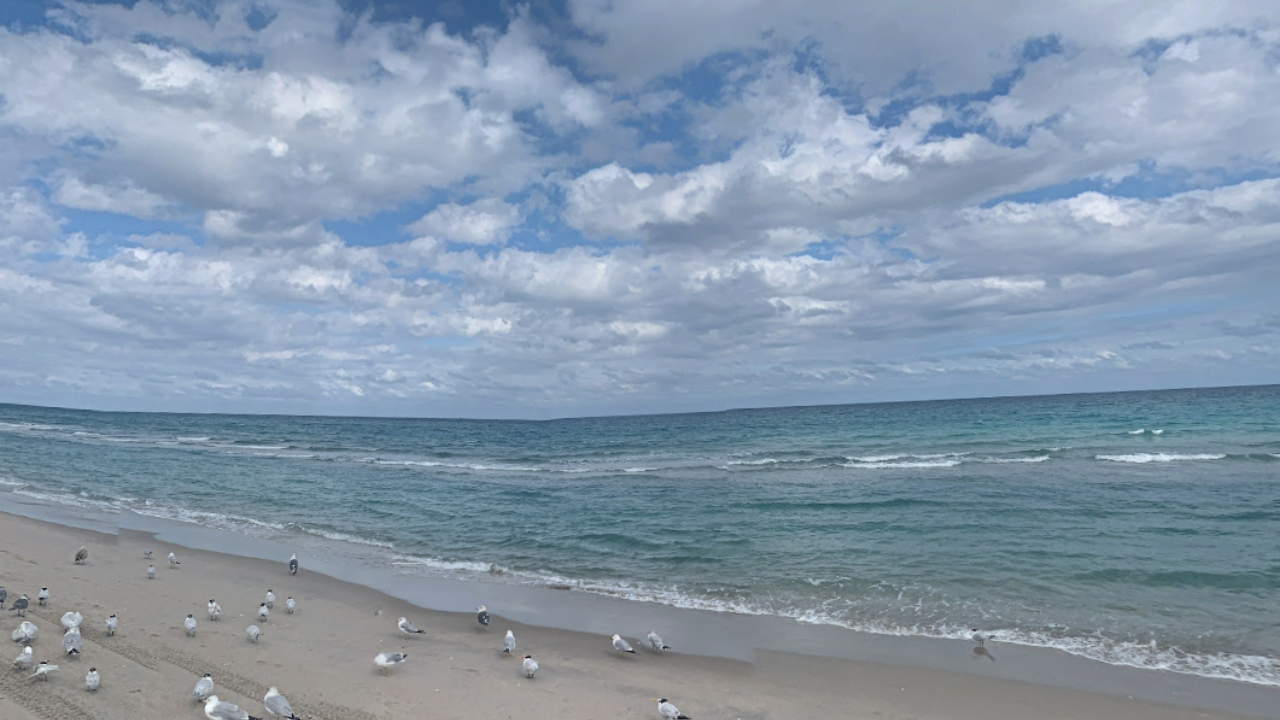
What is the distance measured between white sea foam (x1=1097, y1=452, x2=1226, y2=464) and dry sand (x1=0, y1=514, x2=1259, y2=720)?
30.8m

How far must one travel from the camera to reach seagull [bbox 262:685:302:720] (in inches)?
334

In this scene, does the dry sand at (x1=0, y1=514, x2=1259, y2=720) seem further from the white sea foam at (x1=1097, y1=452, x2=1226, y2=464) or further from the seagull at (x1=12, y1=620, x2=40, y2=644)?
the white sea foam at (x1=1097, y1=452, x2=1226, y2=464)

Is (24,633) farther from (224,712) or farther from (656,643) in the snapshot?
(656,643)

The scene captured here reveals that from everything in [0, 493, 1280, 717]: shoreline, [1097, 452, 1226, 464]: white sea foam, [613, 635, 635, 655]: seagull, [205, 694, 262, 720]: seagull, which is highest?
[1097, 452, 1226, 464]: white sea foam

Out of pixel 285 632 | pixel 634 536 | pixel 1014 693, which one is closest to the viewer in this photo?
pixel 1014 693

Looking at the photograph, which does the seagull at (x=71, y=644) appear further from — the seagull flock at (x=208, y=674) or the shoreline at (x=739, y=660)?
the shoreline at (x=739, y=660)

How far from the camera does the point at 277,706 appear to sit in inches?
335

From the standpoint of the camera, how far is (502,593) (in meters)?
15.6

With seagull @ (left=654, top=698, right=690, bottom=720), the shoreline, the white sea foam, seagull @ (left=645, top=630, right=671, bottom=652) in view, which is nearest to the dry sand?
the shoreline

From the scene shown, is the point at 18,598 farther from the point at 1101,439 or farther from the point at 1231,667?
the point at 1101,439

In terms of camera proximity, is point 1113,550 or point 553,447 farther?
point 553,447

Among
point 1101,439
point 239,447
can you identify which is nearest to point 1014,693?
point 1101,439

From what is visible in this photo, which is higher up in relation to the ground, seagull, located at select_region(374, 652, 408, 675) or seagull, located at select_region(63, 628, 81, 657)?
seagull, located at select_region(63, 628, 81, 657)

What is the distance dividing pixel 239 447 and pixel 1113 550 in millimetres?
63531
